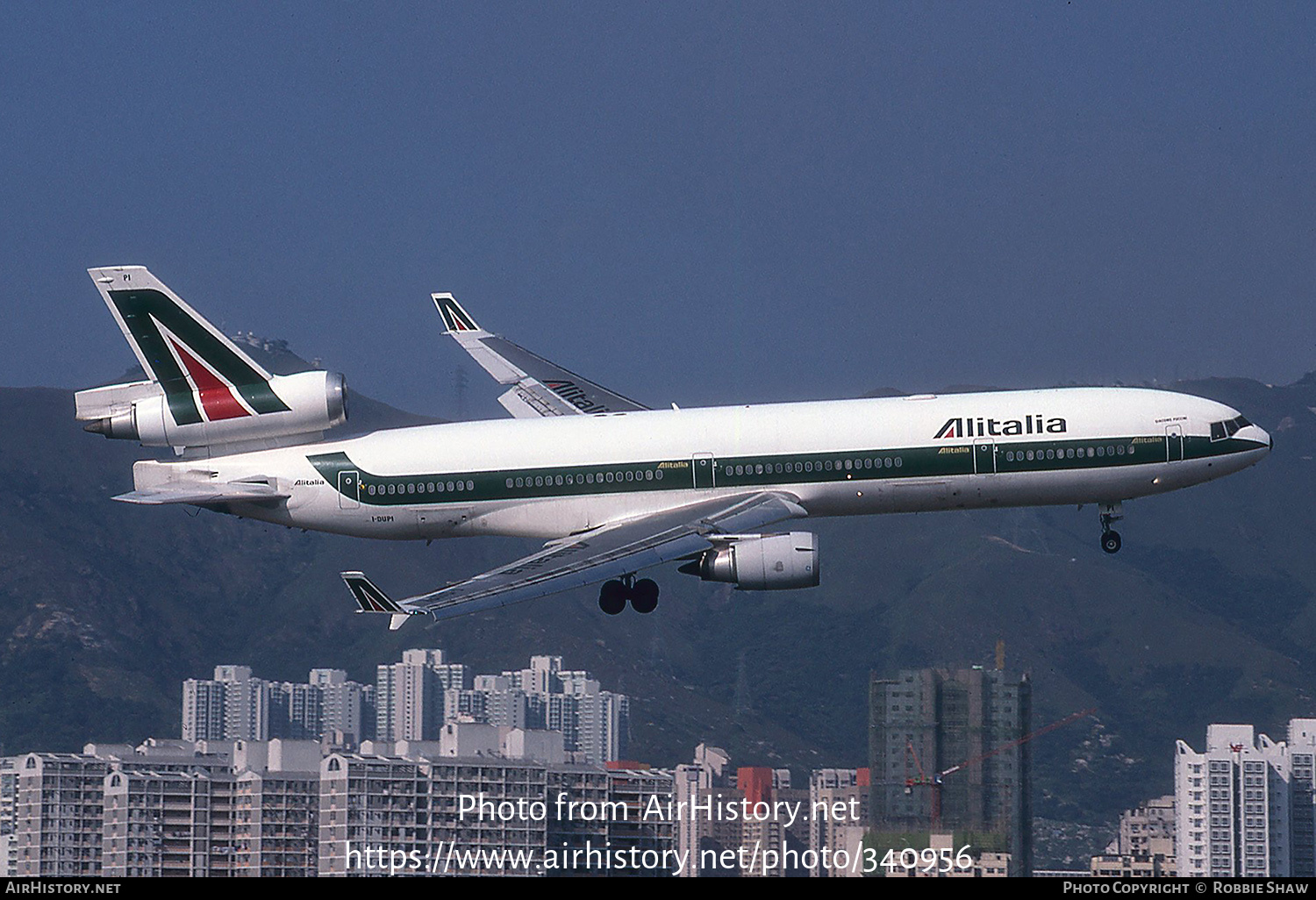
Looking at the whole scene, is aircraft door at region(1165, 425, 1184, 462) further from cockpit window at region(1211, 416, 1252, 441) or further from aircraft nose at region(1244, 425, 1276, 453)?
aircraft nose at region(1244, 425, 1276, 453)

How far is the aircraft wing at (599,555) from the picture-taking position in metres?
57.5

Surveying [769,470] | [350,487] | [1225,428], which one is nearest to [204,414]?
[350,487]

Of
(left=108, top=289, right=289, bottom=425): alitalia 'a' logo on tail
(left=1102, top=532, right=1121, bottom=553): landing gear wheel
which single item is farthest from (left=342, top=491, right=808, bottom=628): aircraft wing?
(left=1102, top=532, right=1121, bottom=553): landing gear wheel

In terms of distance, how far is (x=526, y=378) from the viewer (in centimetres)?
9438

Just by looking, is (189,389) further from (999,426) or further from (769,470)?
(999,426)

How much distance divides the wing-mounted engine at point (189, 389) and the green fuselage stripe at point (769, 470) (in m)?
3.42

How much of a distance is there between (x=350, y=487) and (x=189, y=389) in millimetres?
7986

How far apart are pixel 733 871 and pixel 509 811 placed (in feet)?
106

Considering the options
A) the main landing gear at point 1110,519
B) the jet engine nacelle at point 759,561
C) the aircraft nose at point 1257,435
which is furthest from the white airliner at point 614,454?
the main landing gear at point 1110,519

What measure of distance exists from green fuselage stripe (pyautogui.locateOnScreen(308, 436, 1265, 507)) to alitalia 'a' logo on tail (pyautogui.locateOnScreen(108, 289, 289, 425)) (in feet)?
15.9

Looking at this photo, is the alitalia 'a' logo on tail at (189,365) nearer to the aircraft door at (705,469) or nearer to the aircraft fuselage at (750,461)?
the aircraft fuselage at (750,461)

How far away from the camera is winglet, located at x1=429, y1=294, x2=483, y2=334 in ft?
330
